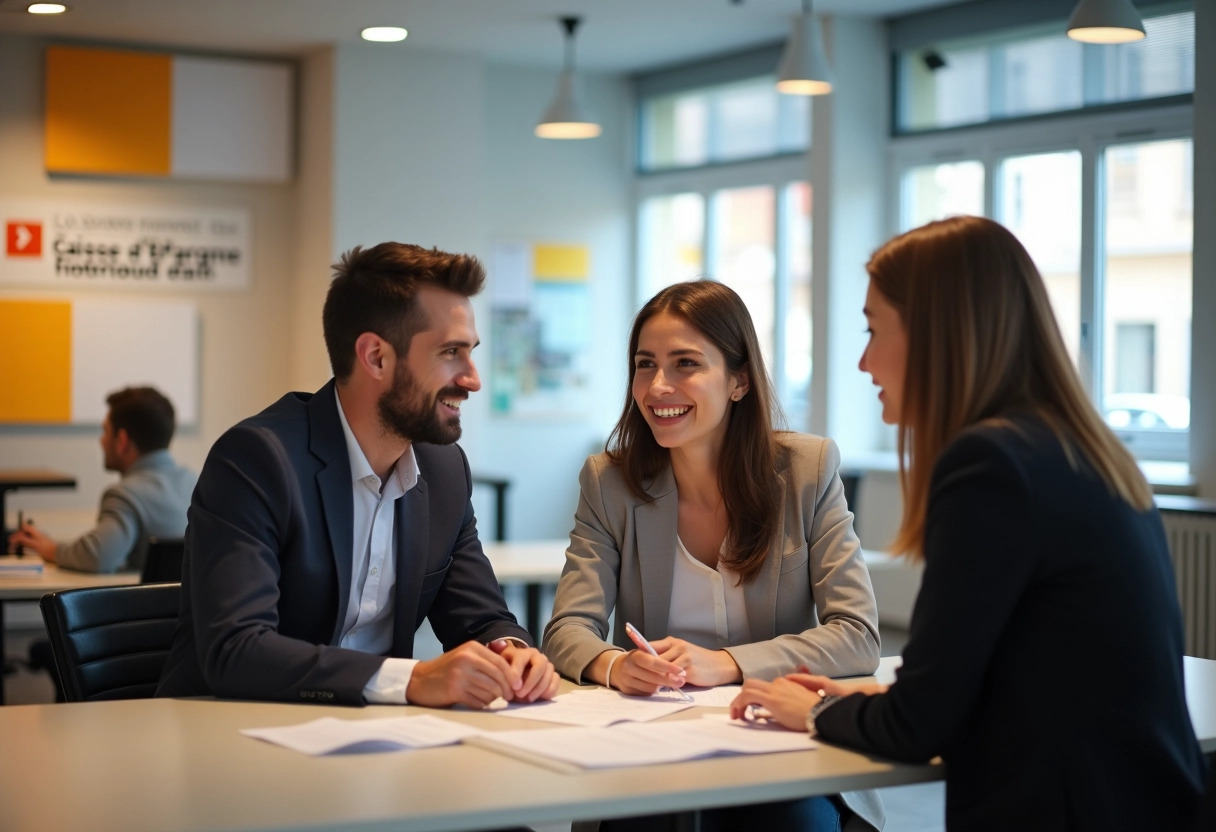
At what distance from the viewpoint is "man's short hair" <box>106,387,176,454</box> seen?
4.67 meters

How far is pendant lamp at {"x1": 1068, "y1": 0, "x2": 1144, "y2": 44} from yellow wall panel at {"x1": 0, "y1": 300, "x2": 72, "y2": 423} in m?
5.75

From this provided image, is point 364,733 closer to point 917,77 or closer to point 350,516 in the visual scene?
point 350,516

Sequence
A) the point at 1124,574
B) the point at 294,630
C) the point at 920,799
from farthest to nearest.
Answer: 1. the point at 920,799
2. the point at 294,630
3. the point at 1124,574

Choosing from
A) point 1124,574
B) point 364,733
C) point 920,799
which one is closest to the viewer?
point 1124,574

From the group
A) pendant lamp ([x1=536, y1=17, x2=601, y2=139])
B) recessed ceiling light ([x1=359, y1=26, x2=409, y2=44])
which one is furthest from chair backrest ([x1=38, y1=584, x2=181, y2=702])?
pendant lamp ([x1=536, y1=17, x2=601, y2=139])

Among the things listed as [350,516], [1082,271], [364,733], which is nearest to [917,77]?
[1082,271]

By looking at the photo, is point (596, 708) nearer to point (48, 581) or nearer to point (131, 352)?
point (48, 581)

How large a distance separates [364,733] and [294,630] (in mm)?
495

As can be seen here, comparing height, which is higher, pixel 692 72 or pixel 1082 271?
pixel 692 72

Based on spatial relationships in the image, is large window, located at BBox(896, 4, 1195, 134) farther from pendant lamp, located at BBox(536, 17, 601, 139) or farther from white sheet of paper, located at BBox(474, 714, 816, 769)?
white sheet of paper, located at BBox(474, 714, 816, 769)

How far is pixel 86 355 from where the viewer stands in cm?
800

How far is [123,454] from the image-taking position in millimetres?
4727

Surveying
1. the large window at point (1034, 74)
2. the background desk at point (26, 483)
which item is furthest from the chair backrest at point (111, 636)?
the large window at point (1034, 74)

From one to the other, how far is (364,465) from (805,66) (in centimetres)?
430
